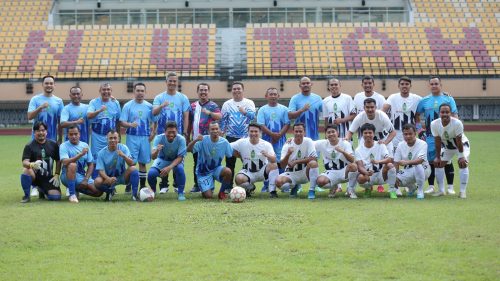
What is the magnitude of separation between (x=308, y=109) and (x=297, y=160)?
1.29m

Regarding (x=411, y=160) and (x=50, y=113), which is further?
(x=50, y=113)

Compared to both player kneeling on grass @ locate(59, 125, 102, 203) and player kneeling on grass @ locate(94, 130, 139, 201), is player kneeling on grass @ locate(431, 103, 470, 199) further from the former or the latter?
player kneeling on grass @ locate(59, 125, 102, 203)

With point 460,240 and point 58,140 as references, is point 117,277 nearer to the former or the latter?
point 460,240

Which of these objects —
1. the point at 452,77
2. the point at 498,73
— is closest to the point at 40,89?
the point at 452,77

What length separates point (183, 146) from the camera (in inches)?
452

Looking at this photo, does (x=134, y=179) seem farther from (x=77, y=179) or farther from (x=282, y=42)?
(x=282, y=42)

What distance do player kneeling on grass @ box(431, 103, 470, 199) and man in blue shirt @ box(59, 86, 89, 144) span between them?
208 inches

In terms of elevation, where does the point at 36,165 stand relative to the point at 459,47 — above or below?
below

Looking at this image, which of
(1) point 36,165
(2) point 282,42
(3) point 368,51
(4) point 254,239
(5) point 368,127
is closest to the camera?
(4) point 254,239

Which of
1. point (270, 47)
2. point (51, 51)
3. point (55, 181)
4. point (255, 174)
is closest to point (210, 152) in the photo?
point (255, 174)

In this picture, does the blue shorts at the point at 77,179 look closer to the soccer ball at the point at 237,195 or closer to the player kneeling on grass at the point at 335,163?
the soccer ball at the point at 237,195

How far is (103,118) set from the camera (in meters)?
12.3

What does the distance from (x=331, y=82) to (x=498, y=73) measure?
22378 millimetres

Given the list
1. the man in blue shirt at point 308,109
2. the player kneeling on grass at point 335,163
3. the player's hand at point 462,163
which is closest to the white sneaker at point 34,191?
the man in blue shirt at point 308,109
